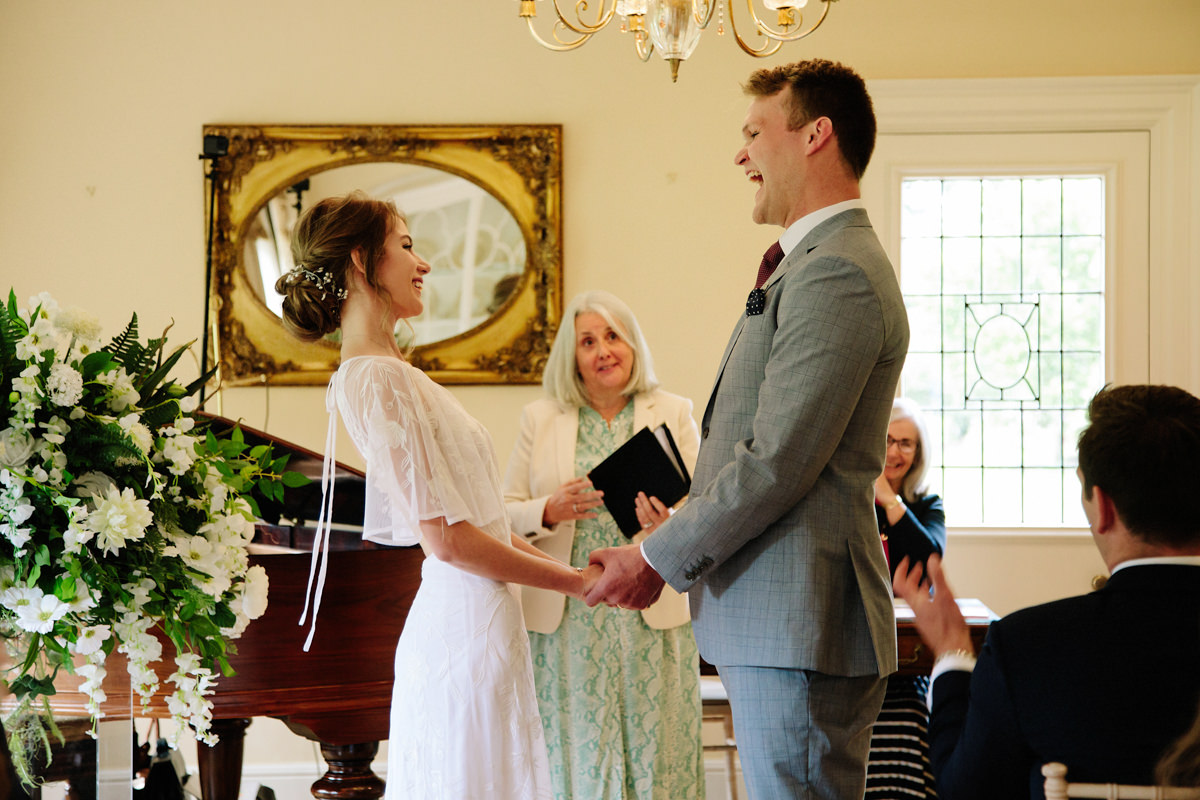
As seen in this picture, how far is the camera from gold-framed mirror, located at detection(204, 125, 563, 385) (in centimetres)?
399

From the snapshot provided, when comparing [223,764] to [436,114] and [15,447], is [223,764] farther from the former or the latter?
[436,114]

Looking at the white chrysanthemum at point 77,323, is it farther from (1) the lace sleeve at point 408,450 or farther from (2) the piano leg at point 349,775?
(2) the piano leg at point 349,775

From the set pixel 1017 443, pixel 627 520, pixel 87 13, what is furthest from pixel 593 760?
pixel 87 13

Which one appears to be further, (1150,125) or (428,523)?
(1150,125)

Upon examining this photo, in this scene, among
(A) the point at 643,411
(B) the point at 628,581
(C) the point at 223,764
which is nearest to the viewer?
(B) the point at 628,581

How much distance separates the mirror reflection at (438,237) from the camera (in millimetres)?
4008

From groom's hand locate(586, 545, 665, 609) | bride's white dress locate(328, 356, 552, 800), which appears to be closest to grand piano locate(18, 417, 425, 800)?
bride's white dress locate(328, 356, 552, 800)

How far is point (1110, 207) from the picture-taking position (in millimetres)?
4070

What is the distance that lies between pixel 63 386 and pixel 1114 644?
1239 mm

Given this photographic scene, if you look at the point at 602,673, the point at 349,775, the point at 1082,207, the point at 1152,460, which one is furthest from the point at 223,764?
the point at 1082,207


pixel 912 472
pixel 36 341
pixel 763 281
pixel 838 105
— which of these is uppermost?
pixel 838 105

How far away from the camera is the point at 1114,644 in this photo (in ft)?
3.99

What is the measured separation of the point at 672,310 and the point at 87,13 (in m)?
2.49

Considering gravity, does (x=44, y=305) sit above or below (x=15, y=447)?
above
